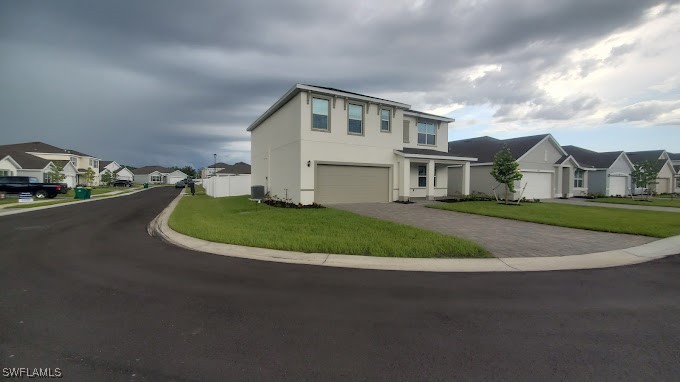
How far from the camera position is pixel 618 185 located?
35.0 metres

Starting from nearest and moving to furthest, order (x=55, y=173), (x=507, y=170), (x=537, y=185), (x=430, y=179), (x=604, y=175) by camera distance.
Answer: (x=430, y=179) → (x=507, y=170) → (x=537, y=185) → (x=604, y=175) → (x=55, y=173)

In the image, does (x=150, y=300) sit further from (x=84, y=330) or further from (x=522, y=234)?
(x=522, y=234)

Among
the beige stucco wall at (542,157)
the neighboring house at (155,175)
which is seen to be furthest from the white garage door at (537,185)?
the neighboring house at (155,175)

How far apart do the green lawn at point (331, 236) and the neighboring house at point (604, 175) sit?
103 ft

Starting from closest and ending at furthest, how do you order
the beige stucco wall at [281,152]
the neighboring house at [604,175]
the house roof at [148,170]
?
the beige stucco wall at [281,152], the neighboring house at [604,175], the house roof at [148,170]

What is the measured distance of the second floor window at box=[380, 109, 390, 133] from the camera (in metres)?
19.6

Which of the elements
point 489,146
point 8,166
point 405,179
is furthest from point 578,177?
point 8,166

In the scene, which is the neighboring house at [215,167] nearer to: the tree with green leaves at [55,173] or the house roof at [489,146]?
the tree with green leaves at [55,173]

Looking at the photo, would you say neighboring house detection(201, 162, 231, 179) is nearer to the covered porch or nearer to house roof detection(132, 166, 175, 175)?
house roof detection(132, 166, 175, 175)

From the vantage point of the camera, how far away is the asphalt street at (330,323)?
304 centimetres

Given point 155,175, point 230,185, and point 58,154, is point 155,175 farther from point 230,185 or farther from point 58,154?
point 230,185

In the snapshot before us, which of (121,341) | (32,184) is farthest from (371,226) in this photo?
(32,184)

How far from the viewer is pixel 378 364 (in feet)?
10.2

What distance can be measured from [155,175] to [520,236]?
12121 cm
